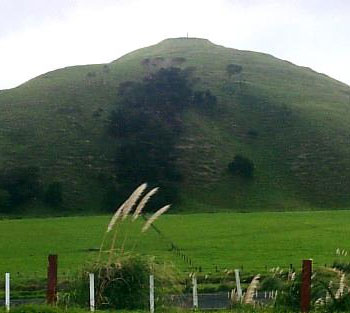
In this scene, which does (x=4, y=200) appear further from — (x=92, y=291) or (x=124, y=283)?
(x=92, y=291)

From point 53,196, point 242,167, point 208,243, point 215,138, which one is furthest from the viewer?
point 215,138

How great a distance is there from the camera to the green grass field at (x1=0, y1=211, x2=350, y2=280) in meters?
33.2

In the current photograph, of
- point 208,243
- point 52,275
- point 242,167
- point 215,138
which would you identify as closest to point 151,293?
point 52,275

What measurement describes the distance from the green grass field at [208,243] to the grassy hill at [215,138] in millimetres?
43313

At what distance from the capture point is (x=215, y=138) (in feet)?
427

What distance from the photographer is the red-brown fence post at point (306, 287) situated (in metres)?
11.8

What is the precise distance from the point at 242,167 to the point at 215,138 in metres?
12.7

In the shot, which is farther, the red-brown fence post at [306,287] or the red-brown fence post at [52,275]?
the red-brown fence post at [52,275]

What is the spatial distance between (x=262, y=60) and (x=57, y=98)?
6391 centimetres

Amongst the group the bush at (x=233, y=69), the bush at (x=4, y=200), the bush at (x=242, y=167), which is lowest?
the bush at (x=4, y=200)

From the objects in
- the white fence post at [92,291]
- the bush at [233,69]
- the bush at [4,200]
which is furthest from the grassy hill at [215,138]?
the white fence post at [92,291]

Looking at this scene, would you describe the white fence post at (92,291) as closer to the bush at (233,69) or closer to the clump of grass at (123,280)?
the clump of grass at (123,280)

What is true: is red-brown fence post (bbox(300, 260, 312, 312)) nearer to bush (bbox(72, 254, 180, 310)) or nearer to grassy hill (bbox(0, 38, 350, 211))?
bush (bbox(72, 254, 180, 310))

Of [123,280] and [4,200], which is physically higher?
[123,280]
